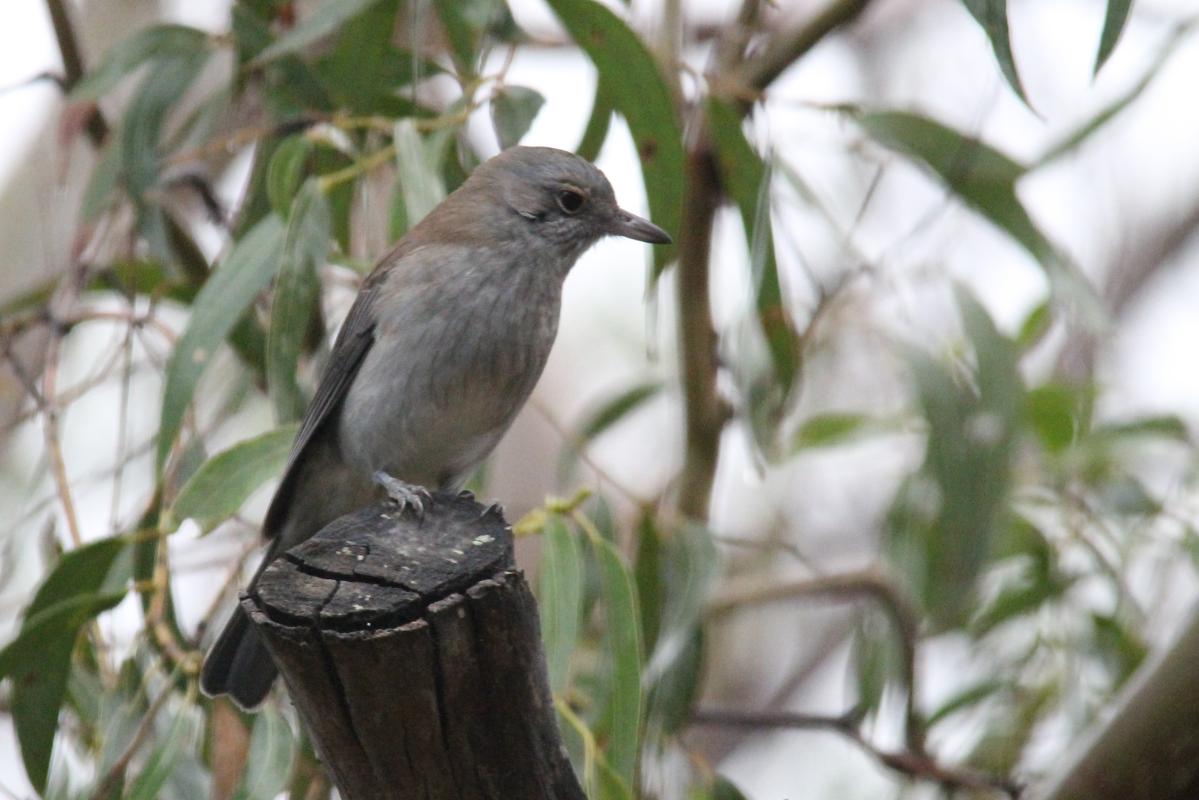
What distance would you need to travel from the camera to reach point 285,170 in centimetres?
333

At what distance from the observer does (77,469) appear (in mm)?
5277

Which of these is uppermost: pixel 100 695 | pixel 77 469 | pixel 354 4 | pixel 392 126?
pixel 354 4

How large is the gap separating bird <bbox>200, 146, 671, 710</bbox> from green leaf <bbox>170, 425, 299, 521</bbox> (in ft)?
0.13

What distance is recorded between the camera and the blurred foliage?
10.2 ft

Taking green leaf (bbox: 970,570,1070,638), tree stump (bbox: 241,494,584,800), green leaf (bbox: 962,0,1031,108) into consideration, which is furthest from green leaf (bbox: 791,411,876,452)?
tree stump (bbox: 241,494,584,800)

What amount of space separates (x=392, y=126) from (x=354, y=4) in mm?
273

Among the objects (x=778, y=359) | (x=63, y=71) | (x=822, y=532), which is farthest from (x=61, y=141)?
(x=822, y=532)

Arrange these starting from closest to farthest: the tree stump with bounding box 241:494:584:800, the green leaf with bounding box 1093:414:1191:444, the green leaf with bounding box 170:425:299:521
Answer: the tree stump with bounding box 241:494:584:800 < the green leaf with bounding box 170:425:299:521 < the green leaf with bounding box 1093:414:1191:444

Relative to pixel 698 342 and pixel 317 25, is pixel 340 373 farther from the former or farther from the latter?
pixel 698 342

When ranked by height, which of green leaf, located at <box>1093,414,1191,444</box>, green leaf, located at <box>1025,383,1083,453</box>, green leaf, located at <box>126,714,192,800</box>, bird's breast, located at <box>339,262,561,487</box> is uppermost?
bird's breast, located at <box>339,262,561,487</box>

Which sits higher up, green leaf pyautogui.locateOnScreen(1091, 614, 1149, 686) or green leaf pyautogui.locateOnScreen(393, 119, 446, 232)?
green leaf pyautogui.locateOnScreen(393, 119, 446, 232)

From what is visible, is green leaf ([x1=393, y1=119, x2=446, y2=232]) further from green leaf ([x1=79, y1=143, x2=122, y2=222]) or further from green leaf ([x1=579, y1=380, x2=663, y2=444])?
green leaf ([x1=579, y1=380, x2=663, y2=444])

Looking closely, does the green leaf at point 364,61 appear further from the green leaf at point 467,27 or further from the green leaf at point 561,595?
the green leaf at point 561,595

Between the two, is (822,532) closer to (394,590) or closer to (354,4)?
(354,4)
